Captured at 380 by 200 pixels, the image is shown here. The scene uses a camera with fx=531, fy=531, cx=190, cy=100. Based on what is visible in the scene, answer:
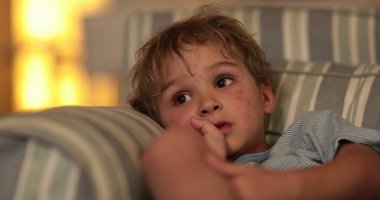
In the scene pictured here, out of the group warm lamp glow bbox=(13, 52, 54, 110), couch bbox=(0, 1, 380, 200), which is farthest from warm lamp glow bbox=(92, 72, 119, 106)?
couch bbox=(0, 1, 380, 200)

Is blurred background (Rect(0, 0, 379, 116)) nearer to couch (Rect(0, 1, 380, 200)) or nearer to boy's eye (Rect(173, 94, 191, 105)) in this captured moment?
couch (Rect(0, 1, 380, 200))

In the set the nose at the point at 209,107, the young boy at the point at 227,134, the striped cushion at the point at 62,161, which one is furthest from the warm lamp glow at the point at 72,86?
the striped cushion at the point at 62,161

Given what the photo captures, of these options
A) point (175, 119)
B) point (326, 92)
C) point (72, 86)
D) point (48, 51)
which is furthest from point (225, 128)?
point (48, 51)

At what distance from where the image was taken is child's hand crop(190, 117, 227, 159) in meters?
0.89

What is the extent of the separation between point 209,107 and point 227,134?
0.20ft

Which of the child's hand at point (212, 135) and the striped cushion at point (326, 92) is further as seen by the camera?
the striped cushion at point (326, 92)

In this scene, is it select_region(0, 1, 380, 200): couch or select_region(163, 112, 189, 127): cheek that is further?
select_region(163, 112, 189, 127): cheek

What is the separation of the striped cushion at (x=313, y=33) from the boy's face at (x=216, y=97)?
0.38 metres

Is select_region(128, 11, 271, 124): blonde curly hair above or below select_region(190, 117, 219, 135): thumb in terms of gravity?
above

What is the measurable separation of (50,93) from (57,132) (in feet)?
7.22

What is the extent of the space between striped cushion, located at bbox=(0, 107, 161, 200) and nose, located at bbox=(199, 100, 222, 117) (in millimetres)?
272

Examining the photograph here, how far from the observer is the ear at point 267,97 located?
1151 mm

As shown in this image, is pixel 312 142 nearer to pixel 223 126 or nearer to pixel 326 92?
pixel 223 126

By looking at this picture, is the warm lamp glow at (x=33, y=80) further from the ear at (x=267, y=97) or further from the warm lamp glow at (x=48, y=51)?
the ear at (x=267, y=97)
